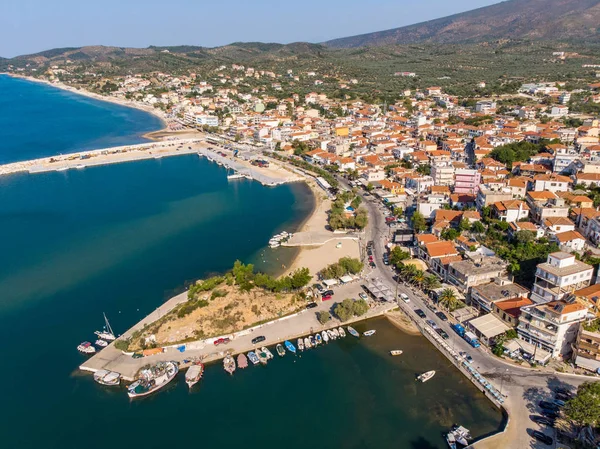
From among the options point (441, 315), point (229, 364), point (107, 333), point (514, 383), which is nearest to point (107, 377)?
point (107, 333)

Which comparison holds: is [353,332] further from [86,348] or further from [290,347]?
[86,348]

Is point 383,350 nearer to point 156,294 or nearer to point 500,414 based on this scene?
point 500,414

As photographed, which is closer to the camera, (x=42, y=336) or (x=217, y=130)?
(x=42, y=336)

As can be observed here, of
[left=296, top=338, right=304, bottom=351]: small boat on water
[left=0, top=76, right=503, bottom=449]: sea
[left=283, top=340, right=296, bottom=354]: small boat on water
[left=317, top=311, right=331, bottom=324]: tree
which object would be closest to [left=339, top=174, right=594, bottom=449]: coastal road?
[left=0, top=76, right=503, bottom=449]: sea

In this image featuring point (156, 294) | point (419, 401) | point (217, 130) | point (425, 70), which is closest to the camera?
point (419, 401)

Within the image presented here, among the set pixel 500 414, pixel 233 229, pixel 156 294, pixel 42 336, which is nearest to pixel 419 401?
pixel 500 414

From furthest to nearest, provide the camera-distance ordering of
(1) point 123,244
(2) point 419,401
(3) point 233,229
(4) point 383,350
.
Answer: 1. (3) point 233,229
2. (1) point 123,244
3. (4) point 383,350
4. (2) point 419,401

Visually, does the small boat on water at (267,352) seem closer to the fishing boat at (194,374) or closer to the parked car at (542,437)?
the fishing boat at (194,374)
